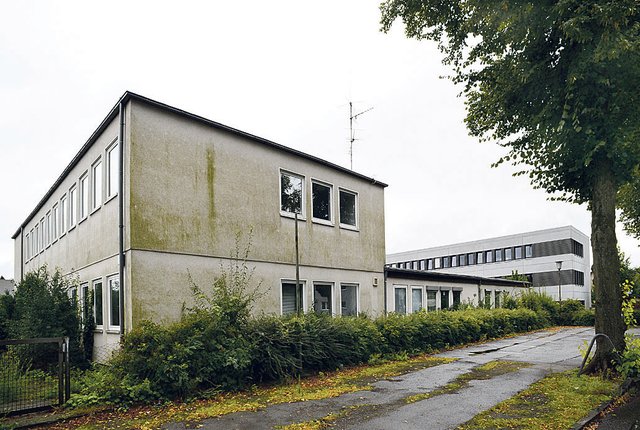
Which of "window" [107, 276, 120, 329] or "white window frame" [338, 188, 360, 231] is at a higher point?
"white window frame" [338, 188, 360, 231]

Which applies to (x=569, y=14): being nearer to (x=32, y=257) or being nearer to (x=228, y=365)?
(x=228, y=365)

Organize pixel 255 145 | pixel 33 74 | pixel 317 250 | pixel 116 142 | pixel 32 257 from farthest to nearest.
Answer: pixel 32 257
pixel 317 250
pixel 255 145
pixel 116 142
pixel 33 74

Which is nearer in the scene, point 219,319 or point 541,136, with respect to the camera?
point 219,319

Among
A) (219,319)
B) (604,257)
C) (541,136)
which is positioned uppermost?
(541,136)

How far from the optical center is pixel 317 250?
17422 millimetres

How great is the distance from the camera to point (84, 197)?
1681 centimetres

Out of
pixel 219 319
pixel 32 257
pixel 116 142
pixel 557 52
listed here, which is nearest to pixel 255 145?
pixel 116 142

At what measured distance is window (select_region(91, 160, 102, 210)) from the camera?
15.0m

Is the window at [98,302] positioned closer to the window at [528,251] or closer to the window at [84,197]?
the window at [84,197]

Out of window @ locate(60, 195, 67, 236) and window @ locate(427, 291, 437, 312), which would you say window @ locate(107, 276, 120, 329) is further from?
window @ locate(427, 291, 437, 312)

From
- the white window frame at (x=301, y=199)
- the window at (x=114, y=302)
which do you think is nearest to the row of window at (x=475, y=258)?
the white window frame at (x=301, y=199)

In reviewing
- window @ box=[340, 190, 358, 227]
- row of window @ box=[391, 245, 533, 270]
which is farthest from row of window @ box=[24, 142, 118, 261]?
row of window @ box=[391, 245, 533, 270]

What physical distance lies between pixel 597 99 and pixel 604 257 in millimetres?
3473

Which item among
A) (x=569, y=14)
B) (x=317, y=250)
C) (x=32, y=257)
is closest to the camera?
(x=569, y=14)
